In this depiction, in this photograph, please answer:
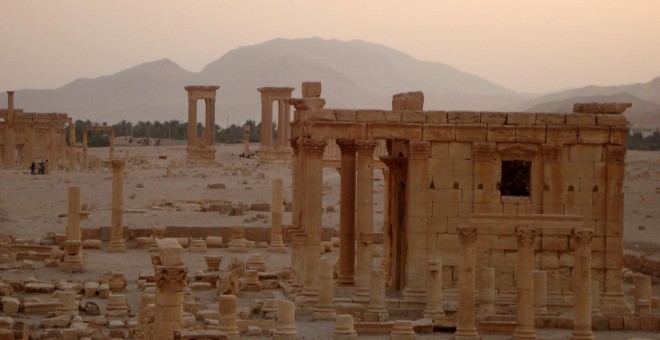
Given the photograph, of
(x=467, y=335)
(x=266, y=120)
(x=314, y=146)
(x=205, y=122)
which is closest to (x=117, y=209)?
(x=314, y=146)

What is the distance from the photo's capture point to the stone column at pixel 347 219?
3069 cm

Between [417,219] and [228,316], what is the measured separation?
5.52 meters

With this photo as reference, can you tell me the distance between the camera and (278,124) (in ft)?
245

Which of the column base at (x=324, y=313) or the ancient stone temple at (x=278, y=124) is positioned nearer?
the column base at (x=324, y=313)

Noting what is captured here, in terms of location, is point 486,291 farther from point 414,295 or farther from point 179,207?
point 179,207

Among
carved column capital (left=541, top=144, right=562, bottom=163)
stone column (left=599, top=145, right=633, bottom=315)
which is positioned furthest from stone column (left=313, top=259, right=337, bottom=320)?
stone column (left=599, top=145, right=633, bottom=315)

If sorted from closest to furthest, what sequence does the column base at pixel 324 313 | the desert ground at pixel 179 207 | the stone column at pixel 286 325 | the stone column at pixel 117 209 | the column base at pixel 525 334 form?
1. the stone column at pixel 286 325
2. the column base at pixel 525 334
3. the column base at pixel 324 313
4. the desert ground at pixel 179 207
5. the stone column at pixel 117 209

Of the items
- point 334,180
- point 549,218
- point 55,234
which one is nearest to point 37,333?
point 549,218

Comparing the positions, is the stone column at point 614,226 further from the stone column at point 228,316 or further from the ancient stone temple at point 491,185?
the stone column at point 228,316

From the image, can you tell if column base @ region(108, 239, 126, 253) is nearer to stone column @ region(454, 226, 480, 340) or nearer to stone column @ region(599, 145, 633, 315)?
stone column @ region(599, 145, 633, 315)

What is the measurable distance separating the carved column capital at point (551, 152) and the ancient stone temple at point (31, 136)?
4976cm

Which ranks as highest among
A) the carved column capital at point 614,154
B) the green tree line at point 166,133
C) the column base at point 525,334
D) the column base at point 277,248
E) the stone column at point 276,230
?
the green tree line at point 166,133

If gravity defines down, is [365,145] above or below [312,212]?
above

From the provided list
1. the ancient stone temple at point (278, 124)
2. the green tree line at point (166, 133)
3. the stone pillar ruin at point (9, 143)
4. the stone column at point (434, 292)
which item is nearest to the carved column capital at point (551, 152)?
the stone column at point (434, 292)
